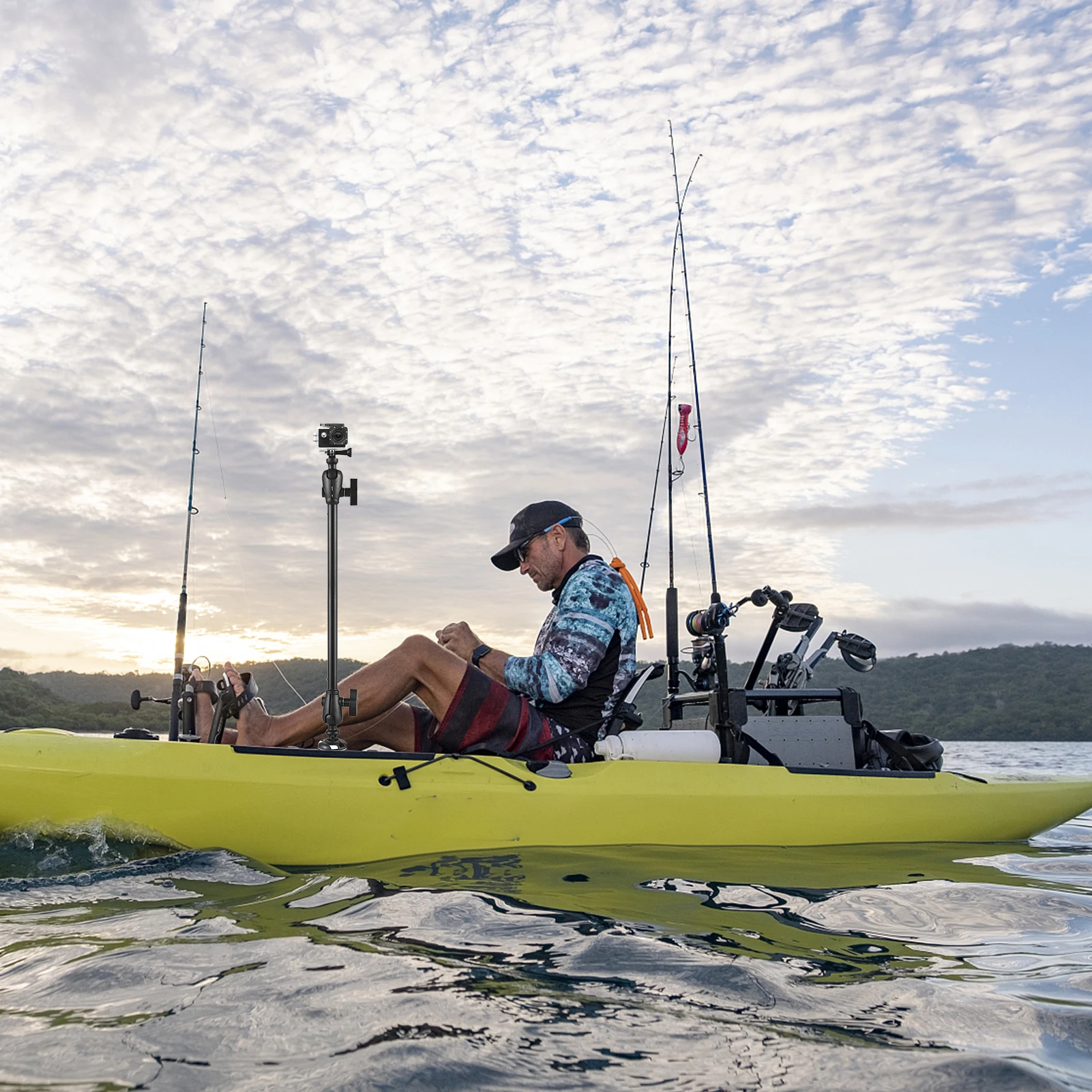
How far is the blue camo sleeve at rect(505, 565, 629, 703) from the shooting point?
464 centimetres

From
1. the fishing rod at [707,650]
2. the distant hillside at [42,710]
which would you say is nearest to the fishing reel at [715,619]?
the fishing rod at [707,650]

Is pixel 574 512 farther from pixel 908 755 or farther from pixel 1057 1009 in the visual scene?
pixel 1057 1009

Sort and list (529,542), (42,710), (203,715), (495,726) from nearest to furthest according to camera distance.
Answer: (495,726) → (203,715) → (529,542) → (42,710)

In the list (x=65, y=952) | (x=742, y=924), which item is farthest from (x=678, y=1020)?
(x=65, y=952)

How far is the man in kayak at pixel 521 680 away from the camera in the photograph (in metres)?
4.52

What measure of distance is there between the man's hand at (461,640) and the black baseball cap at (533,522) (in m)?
0.44

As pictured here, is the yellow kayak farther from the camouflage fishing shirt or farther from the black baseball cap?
the black baseball cap

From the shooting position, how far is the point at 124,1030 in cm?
205

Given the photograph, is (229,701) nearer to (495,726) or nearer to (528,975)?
(495,726)

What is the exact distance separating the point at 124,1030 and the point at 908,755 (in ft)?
15.7

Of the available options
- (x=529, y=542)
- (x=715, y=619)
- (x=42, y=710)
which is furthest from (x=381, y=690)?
(x=42, y=710)

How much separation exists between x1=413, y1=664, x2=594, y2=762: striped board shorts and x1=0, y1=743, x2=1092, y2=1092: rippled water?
570 mm

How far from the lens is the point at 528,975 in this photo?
8.20 ft

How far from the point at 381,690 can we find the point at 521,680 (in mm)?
699
